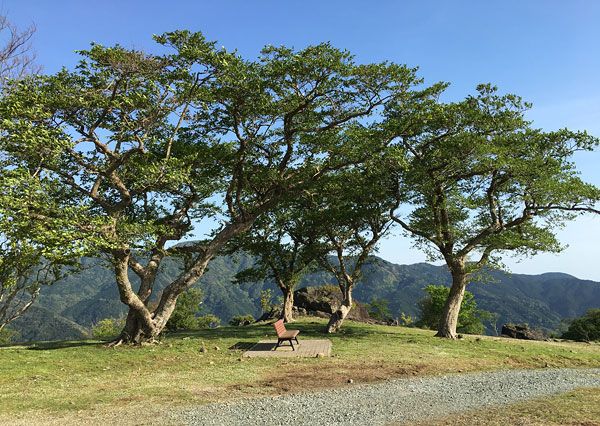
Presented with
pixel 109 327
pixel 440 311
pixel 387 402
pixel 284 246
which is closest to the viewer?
pixel 387 402

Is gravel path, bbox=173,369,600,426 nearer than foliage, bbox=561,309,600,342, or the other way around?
gravel path, bbox=173,369,600,426

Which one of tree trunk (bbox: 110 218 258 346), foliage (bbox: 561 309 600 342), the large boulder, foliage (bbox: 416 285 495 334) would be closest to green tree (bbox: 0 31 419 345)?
tree trunk (bbox: 110 218 258 346)

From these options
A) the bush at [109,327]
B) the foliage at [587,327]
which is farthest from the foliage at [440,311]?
the bush at [109,327]

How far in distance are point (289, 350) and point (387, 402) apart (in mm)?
7181

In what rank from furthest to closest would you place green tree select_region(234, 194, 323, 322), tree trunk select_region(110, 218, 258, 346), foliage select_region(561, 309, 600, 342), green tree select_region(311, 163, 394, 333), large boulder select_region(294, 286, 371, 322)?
1. foliage select_region(561, 309, 600, 342)
2. large boulder select_region(294, 286, 371, 322)
3. green tree select_region(234, 194, 323, 322)
4. green tree select_region(311, 163, 394, 333)
5. tree trunk select_region(110, 218, 258, 346)

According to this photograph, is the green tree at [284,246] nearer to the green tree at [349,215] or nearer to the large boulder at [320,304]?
the green tree at [349,215]

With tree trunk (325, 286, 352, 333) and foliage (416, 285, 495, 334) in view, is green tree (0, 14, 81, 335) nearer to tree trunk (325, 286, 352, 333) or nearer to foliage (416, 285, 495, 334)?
tree trunk (325, 286, 352, 333)

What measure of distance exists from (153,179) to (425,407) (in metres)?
11.4

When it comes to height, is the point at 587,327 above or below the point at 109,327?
above

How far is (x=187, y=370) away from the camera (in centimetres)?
1152

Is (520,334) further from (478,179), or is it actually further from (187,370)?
(187,370)

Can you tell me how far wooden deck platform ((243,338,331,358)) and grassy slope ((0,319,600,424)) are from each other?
1.78 feet

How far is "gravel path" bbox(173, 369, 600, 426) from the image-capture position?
6957mm

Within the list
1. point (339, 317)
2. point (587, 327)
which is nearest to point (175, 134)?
point (339, 317)
